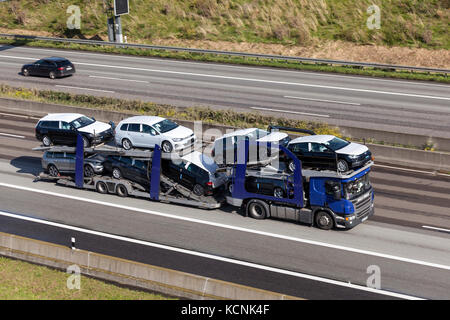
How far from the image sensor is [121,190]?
25.0 m

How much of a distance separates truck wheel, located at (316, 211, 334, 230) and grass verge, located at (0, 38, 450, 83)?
26.2 meters

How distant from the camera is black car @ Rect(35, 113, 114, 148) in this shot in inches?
1027

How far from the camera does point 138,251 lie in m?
20.4

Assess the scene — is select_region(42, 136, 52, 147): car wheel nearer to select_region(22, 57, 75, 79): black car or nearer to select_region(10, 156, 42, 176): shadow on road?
select_region(10, 156, 42, 176): shadow on road

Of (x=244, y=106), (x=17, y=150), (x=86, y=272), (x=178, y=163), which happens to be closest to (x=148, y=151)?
(x=178, y=163)

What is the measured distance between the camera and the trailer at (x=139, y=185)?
23.5m

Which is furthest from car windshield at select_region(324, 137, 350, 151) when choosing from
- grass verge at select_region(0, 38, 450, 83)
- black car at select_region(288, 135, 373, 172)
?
grass verge at select_region(0, 38, 450, 83)

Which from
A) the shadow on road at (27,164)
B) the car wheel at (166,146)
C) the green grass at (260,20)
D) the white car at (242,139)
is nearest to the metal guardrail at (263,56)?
the green grass at (260,20)

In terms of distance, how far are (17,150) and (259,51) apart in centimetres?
2892

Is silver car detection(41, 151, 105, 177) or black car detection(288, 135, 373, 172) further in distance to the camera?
silver car detection(41, 151, 105, 177)

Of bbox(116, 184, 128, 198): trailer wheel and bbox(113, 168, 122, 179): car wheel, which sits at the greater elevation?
bbox(113, 168, 122, 179): car wheel

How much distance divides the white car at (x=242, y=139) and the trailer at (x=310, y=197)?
1.29 feet

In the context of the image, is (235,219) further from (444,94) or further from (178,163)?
(444,94)

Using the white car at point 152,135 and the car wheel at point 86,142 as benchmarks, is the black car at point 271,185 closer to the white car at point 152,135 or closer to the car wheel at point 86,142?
the white car at point 152,135
